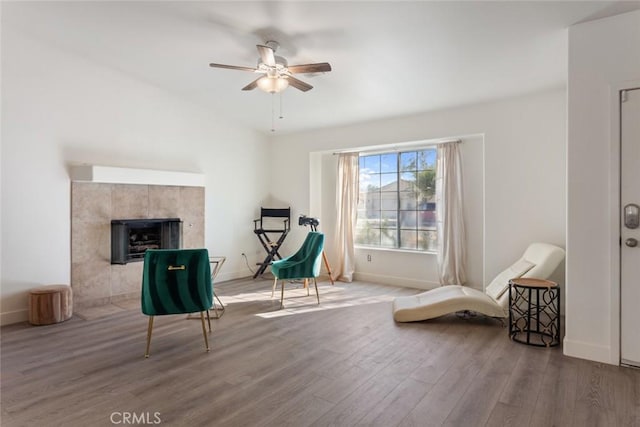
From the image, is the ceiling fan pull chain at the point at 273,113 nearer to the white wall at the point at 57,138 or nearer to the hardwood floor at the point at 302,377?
the white wall at the point at 57,138

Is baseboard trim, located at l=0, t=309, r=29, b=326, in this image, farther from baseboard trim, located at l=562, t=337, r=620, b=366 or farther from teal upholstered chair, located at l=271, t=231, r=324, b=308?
baseboard trim, located at l=562, t=337, r=620, b=366

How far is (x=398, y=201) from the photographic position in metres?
5.80

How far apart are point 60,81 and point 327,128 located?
3804 millimetres

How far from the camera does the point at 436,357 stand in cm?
288

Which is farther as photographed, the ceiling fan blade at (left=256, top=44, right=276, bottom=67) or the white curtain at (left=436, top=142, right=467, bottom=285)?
the white curtain at (left=436, top=142, right=467, bottom=285)

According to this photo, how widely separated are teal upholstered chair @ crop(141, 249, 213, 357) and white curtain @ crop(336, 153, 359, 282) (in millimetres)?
3288

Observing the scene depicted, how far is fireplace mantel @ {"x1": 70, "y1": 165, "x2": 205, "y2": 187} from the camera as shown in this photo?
14.0ft

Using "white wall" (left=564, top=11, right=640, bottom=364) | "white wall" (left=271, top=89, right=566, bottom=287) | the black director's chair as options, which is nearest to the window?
"white wall" (left=271, top=89, right=566, bottom=287)

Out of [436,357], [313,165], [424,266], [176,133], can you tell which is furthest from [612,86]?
[176,133]

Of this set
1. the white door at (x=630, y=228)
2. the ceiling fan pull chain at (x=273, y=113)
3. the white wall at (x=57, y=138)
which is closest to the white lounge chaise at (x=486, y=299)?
the white door at (x=630, y=228)

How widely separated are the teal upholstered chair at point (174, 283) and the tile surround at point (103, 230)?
2.05m

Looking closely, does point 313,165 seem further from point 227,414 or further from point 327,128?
point 227,414

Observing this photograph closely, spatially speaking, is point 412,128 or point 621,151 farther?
point 412,128

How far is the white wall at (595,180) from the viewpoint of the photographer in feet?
8.87
